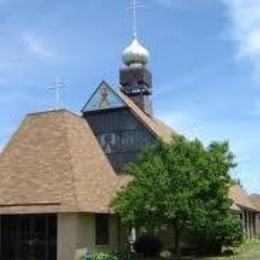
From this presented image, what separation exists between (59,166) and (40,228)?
306 cm

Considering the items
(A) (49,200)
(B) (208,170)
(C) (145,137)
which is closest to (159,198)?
(B) (208,170)

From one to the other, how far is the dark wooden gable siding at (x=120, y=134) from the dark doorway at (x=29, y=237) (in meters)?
9.19

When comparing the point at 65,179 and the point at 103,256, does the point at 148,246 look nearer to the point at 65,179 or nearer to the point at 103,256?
the point at 103,256

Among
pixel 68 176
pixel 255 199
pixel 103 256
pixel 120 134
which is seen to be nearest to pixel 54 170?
pixel 68 176

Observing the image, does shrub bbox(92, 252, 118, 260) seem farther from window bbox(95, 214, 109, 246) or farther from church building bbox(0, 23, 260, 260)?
window bbox(95, 214, 109, 246)

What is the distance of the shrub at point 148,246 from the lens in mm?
37656

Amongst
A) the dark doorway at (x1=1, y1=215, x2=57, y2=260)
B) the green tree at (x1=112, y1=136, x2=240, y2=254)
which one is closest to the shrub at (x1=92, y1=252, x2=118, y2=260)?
the green tree at (x1=112, y1=136, x2=240, y2=254)

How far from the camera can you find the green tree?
33.2m

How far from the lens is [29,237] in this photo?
113ft

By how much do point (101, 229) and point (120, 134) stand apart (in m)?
8.71

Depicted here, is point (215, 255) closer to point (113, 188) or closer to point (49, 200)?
point (113, 188)

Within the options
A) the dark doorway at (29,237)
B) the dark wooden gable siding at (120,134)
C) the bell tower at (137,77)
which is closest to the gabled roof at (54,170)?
the dark doorway at (29,237)

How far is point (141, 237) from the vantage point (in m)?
38.3

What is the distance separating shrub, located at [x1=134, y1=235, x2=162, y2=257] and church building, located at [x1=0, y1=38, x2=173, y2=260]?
0.93 m
